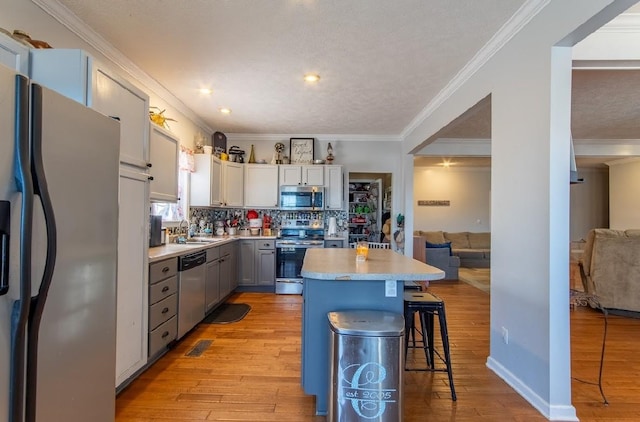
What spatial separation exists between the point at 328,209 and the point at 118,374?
3.90m

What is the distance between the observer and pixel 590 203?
8516 mm

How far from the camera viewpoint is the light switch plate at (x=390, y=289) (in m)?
1.90

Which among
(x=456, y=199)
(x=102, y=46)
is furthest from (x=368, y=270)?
(x=456, y=199)

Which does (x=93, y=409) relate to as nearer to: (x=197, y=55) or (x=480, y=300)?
(x=197, y=55)

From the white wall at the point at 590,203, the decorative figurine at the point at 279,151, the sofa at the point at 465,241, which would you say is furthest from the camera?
the white wall at the point at 590,203

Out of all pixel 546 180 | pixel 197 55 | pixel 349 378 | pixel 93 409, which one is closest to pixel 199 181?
pixel 197 55

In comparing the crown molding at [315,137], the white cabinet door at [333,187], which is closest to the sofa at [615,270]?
the crown molding at [315,137]

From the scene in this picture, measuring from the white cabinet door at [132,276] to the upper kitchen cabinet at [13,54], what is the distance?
0.70 meters

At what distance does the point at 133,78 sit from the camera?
10.2 ft

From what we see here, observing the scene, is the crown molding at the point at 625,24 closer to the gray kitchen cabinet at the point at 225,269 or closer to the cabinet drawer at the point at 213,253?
the cabinet drawer at the point at 213,253

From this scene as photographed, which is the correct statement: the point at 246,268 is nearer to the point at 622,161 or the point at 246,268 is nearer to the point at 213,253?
the point at 213,253

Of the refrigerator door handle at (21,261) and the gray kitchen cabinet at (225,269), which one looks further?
the gray kitchen cabinet at (225,269)

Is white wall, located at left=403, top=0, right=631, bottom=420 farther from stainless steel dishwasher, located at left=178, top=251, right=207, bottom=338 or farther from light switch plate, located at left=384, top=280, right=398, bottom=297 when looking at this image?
stainless steel dishwasher, located at left=178, top=251, right=207, bottom=338

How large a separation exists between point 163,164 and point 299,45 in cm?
167
